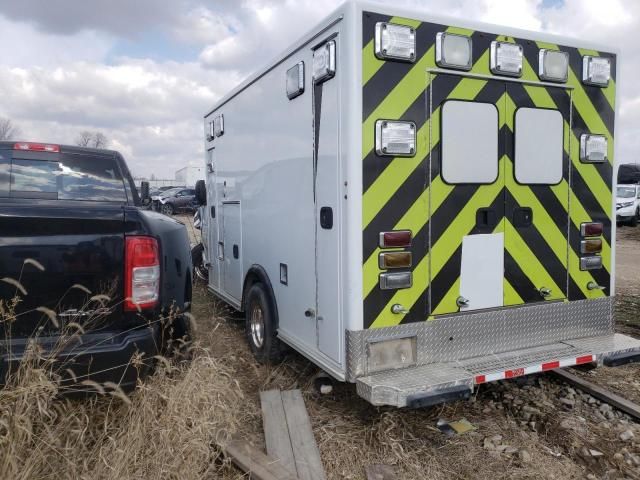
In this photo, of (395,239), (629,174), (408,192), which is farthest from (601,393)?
(629,174)

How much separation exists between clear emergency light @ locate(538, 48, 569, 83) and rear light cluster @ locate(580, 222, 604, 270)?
3.61ft

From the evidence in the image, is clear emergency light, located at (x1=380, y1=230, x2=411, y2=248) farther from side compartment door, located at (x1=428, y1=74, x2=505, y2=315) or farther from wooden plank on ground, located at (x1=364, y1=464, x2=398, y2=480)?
wooden plank on ground, located at (x1=364, y1=464, x2=398, y2=480)

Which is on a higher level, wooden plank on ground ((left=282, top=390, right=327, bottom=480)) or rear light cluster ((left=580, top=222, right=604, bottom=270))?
rear light cluster ((left=580, top=222, right=604, bottom=270))

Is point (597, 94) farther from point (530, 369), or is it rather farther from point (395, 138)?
point (530, 369)

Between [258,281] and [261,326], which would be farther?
[258,281]

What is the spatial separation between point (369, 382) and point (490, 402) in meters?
1.36

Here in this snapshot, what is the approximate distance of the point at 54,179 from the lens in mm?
4172

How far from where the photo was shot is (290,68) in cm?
415

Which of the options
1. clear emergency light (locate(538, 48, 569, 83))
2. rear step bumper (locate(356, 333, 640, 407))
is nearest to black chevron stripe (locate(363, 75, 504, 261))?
clear emergency light (locate(538, 48, 569, 83))

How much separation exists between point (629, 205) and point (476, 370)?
773 inches

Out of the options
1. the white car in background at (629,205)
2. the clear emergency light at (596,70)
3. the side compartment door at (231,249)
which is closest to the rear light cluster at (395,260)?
the clear emergency light at (596,70)

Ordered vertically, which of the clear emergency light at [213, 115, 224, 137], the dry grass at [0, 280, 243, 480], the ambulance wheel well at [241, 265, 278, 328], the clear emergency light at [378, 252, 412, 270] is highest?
the clear emergency light at [213, 115, 224, 137]

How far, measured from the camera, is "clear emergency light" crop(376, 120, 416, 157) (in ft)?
11.2

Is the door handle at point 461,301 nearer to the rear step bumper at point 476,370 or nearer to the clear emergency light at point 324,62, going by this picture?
the rear step bumper at point 476,370
